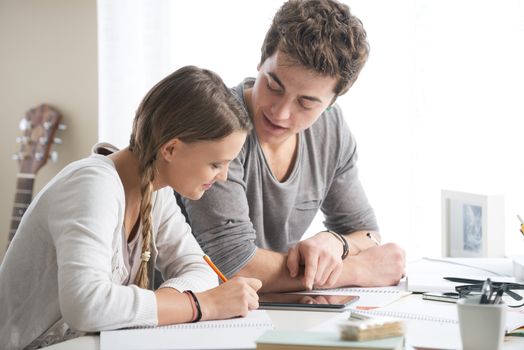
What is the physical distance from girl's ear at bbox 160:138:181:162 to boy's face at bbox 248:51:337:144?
33 centimetres

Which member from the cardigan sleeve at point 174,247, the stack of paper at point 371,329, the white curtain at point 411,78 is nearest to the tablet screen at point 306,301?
the cardigan sleeve at point 174,247

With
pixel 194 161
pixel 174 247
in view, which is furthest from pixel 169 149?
pixel 174 247

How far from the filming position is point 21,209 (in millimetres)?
3141

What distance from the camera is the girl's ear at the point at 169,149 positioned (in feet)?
4.44

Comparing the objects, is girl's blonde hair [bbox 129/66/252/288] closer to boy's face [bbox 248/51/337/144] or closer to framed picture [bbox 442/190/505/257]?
boy's face [bbox 248/51/337/144]

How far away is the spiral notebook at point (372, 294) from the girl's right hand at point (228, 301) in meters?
0.22

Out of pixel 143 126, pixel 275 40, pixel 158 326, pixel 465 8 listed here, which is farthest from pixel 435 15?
pixel 158 326

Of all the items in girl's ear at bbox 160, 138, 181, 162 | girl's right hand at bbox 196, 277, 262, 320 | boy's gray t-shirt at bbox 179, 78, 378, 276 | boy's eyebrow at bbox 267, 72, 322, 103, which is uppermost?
boy's eyebrow at bbox 267, 72, 322, 103

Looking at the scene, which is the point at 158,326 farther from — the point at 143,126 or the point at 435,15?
the point at 435,15

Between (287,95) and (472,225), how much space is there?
3.08ft

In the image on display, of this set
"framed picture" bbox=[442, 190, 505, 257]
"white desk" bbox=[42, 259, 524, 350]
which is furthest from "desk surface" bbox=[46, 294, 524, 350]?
"framed picture" bbox=[442, 190, 505, 257]

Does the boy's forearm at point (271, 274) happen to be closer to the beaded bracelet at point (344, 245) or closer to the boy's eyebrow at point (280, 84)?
the beaded bracelet at point (344, 245)

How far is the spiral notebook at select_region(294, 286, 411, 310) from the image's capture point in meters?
1.39

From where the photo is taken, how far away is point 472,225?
7.41ft
